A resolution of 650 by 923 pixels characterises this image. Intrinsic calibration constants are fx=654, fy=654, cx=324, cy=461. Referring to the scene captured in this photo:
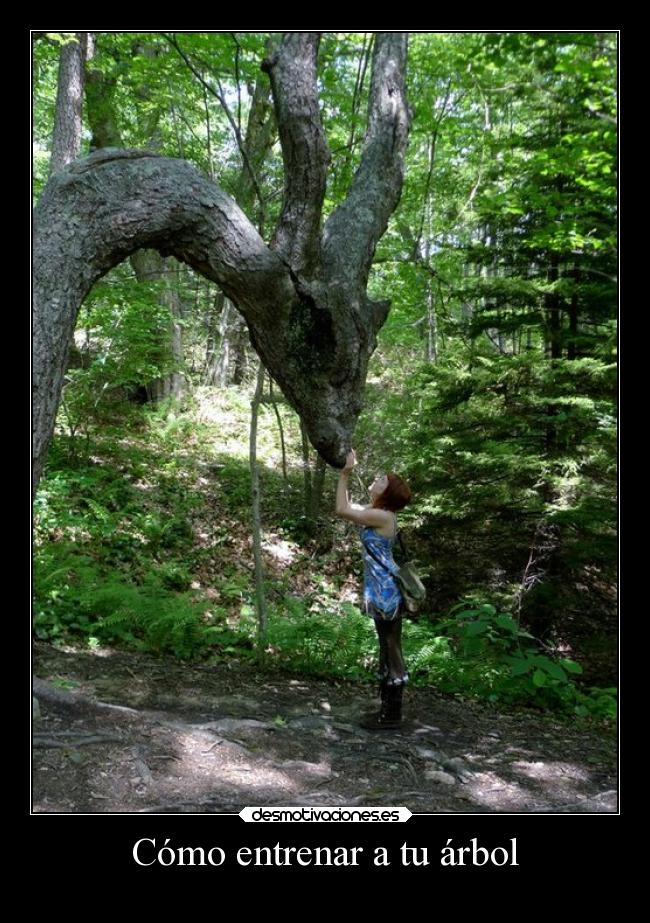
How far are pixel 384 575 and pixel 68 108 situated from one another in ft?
29.7

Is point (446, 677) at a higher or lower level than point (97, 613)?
lower

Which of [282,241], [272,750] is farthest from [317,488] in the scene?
[272,750]

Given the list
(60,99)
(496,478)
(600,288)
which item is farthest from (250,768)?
(60,99)

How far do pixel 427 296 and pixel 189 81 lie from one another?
5.97m

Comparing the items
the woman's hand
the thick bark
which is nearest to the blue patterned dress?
the woman's hand

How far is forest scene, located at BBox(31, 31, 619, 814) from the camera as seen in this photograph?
13.6 feet

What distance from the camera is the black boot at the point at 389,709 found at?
5.21 m

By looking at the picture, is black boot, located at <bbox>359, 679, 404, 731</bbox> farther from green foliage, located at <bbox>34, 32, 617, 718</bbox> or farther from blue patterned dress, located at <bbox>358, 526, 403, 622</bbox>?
green foliage, located at <bbox>34, 32, 617, 718</bbox>

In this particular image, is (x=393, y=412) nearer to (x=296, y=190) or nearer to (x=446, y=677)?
(x=446, y=677)

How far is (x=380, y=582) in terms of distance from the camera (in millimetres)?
5113

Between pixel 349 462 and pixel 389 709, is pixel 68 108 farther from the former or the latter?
pixel 389 709

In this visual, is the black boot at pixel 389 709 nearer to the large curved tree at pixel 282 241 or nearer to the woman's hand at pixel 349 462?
the woman's hand at pixel 349 462

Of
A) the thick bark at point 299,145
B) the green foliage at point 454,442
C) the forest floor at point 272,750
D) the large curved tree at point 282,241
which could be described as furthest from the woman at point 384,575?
the thick bark at point 299,145

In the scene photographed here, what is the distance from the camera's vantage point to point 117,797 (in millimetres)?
3449
